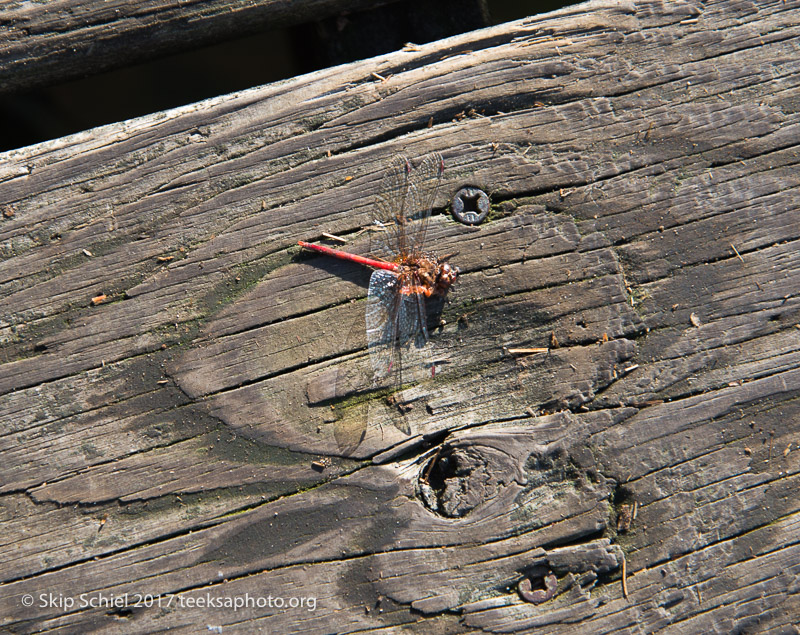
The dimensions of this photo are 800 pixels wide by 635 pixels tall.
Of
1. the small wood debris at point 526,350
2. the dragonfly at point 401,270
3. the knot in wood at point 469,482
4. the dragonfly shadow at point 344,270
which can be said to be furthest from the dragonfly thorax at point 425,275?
the knot in wood at point 469,482

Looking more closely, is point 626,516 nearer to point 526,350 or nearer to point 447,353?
point 526,350

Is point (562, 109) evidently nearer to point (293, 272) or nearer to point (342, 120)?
point (342, 120)

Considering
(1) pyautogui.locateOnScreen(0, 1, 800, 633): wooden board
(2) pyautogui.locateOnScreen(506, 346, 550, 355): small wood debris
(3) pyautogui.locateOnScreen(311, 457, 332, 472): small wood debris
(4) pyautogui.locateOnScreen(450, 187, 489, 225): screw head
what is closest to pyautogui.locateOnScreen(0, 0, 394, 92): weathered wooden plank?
(1) pyautogui.locateOnScreen(0, 1, 800, 633): wooden board

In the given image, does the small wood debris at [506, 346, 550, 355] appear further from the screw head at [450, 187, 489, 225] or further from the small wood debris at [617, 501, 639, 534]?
the small wood debris at [617, 501, 639, 534]

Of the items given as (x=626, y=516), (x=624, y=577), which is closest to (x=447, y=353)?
(x=626, y=516)

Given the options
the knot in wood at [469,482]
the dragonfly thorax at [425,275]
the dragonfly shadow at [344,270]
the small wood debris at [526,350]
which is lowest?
the knot in wood at [469,482]

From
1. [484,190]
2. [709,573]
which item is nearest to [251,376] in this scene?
[484,190]

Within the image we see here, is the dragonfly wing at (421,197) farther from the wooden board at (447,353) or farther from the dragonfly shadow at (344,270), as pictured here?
the dragonfly shadow at (344,270)
